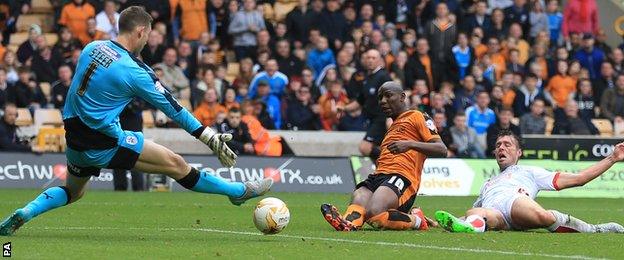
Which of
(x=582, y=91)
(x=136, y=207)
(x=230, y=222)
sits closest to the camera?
(x=230, y=222)

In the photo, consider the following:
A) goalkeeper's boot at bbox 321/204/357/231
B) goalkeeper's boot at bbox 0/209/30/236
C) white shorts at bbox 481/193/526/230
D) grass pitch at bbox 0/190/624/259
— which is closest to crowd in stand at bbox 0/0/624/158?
grass pitch at bbox 0/190/624/259

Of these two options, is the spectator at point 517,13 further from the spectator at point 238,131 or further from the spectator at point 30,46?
the spectator at point 30,46

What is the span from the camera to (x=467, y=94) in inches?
1094

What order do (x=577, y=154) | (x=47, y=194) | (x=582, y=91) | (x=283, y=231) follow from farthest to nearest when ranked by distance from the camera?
(x=582, y=91) < (x=577, y=154) < (x=283, y=231) < (x=47, y=194)

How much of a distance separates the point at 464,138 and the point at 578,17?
6.57 m

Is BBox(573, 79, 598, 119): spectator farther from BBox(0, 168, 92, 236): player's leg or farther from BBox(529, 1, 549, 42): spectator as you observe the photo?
BBox(0, 168, 92, 236): player's leg

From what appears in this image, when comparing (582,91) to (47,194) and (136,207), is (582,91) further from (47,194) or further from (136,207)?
(47,194)

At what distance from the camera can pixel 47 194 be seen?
40.8ft

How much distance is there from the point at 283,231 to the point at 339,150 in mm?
12375

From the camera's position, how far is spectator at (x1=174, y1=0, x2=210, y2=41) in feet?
92.3

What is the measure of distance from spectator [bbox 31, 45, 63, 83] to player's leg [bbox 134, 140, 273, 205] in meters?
14.1

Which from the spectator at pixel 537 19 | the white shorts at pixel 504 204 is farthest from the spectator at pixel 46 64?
the white shorts at pixel 504 204

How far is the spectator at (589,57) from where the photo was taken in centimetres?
Answer: 3039

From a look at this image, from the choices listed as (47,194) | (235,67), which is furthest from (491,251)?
(235,67)
